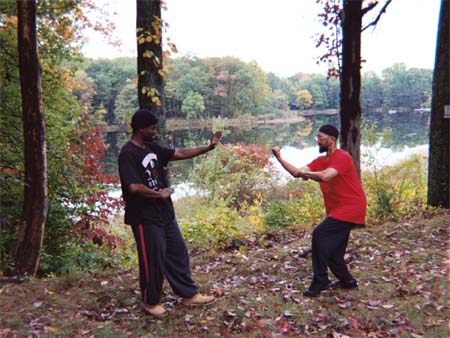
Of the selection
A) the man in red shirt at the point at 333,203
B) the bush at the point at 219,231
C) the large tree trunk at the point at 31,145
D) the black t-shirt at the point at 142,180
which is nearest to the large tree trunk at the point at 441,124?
the bush at the point at 219,231

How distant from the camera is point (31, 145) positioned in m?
5.98

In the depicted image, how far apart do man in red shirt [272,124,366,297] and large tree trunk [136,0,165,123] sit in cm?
228

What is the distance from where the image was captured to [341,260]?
17.6ft

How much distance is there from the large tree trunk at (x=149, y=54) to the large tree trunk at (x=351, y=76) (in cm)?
423

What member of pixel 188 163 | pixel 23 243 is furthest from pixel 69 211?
pixel 188 163

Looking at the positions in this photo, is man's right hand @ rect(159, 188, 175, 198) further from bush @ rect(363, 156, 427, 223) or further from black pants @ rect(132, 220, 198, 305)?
bush @ rect(363, 156, 427, 223)

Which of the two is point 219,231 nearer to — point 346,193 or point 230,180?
point 346,193

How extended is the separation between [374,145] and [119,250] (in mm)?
6825

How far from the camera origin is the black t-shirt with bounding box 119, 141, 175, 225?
4422mm

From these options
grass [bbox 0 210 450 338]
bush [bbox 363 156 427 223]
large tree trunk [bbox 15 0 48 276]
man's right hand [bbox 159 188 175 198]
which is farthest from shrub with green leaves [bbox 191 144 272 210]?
man's right hand [bbox 159 188 175 198]

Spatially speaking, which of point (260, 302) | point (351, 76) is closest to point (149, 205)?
point (260, 302)

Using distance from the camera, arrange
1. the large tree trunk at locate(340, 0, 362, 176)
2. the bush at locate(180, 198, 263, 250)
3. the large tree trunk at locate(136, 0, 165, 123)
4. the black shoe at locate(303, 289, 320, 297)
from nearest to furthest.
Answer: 1. the black shoe at locate(303, 289, 320, 297)
2. the large tree trunk at locate(136, 0, 165, 123)
3. the large tree trunk at locate(340, 0, 362, 176)
4. the bush at locate(180, 198, 263, 250)

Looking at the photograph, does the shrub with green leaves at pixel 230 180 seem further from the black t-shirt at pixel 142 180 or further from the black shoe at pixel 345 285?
the black t-shirt at pixel 142 180

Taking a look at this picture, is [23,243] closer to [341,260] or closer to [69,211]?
[69,211]
